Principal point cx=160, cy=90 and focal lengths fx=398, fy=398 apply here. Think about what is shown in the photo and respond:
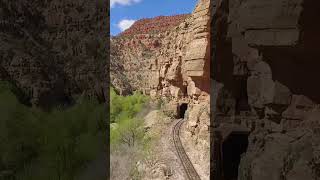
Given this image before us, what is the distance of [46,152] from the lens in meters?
27.3

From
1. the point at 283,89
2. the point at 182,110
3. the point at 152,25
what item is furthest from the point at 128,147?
the point at 152,25

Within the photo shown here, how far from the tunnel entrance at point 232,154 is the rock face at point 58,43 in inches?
1231

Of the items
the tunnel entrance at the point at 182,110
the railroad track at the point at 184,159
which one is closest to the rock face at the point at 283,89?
the railroad track at the point at 184,159

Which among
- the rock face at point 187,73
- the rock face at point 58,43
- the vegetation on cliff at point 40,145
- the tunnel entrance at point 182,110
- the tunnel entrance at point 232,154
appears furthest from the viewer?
the rock face at point 58,43

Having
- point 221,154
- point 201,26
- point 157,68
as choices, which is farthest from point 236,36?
point 157,68

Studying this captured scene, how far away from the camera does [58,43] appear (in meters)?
51.6

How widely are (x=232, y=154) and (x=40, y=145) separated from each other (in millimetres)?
18360

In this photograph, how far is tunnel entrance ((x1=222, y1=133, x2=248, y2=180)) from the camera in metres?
13.2

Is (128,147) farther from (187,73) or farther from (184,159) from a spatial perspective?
(187,73)

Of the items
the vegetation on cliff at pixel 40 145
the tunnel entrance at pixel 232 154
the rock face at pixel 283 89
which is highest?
the rock face at pixel 283 89

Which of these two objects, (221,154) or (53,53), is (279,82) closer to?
(221,154)

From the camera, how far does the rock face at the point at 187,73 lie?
1903cm

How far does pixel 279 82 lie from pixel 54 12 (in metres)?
48.6

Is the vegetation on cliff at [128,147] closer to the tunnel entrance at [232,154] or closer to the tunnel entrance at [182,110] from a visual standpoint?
the tunnel entrance at [182,110]
